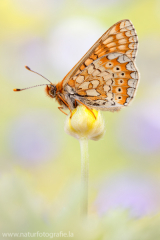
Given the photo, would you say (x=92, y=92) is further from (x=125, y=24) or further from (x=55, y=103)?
(x=55, y=103)

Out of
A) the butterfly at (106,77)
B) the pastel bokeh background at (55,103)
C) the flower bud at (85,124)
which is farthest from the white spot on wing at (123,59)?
the pastel bokeh background at (55,103)

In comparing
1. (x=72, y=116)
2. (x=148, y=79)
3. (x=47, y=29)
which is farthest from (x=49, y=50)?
(x=72, y=116)

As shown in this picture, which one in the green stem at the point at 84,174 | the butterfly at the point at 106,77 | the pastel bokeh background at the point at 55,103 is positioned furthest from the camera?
the pastel bokeh background at the point at 55,103

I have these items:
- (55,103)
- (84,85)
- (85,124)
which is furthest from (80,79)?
(55,103)

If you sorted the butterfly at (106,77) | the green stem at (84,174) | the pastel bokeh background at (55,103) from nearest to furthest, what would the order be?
the green stem at (84,174)
the butterfly at (106,77)
the pastel bokeh background at (55,103)

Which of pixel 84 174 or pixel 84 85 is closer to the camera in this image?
pixel 84 174

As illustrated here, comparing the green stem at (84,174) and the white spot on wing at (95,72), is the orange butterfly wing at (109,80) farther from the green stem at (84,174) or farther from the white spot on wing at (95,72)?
the green stem at (84,174)

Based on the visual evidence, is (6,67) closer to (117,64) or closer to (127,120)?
(127,120)
